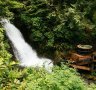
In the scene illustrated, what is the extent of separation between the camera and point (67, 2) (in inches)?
746

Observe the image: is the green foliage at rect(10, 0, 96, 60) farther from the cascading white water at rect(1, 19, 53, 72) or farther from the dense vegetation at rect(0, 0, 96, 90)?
the cascading white water at rect(1, 19, 53, 72)

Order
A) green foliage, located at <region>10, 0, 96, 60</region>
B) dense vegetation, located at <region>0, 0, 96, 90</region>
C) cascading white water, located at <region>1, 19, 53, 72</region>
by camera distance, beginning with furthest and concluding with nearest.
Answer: green foliage, located at <region>10, 0, 96, 60</region>, dense vegetation, located at <region>0, 0, 96, 90</region>, cascading white water, located at <region>1, 19, 53, 72</region>

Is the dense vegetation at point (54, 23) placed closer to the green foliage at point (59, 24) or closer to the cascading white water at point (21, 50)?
the green foliage at point (59, 24)

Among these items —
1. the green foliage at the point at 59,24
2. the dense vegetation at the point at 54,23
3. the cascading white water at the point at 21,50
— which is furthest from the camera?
the green foliage at the point at 59,24

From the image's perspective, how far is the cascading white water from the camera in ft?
56.3

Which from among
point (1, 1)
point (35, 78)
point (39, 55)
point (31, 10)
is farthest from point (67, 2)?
point (35, 78)

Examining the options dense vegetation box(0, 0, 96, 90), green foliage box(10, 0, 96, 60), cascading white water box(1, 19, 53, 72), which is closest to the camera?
cascading white water box(1, 19, 53, 72)

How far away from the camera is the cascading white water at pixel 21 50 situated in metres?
17.2

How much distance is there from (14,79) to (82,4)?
430 inches

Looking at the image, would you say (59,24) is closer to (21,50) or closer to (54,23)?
(54,23)

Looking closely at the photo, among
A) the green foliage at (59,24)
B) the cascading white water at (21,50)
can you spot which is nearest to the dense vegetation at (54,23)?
the green foliage at (59,24)

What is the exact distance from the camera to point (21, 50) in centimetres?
1814

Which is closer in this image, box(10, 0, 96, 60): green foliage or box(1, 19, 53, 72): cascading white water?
box(1, 19, 53, 72): cascading white water

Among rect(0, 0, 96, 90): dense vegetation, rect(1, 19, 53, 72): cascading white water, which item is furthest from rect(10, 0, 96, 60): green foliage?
rect(1, 19, 53, 72): cascading white water
